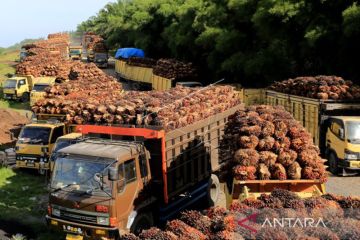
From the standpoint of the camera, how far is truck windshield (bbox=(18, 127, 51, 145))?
17406 mm

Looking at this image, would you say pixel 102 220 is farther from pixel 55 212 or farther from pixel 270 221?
pixel 270 221

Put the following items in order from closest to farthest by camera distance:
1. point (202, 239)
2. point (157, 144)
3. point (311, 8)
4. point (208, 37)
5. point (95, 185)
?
1. point (202, 239)
2. point (95, 185)
3. point (157, 144)
4. point (311, 8)
5. point (208, 37)

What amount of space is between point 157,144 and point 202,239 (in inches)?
194

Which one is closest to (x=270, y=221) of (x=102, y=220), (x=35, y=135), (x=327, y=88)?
(x=102, y=220)

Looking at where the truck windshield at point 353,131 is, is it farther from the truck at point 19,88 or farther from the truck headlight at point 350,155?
the truck at point 19,88

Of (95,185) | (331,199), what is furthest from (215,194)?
(331,199)

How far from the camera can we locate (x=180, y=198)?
12.4 metres

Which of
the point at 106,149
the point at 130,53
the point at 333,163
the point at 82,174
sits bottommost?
the point at 333,163

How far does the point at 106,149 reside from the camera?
1056 centimetres

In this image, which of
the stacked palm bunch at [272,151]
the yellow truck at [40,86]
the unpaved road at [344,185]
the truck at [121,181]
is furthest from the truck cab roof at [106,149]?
the yellow truck at [40,86]

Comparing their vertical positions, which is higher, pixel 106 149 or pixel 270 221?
pixel 106 149

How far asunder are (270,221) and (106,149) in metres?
4.74

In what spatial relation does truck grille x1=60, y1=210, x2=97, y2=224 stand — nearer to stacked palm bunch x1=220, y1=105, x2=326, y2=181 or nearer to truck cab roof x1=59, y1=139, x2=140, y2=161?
truck cab roof x1=59, y1=139, x2=140, y2=161

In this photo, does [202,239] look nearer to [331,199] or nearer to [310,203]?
[310,203]
